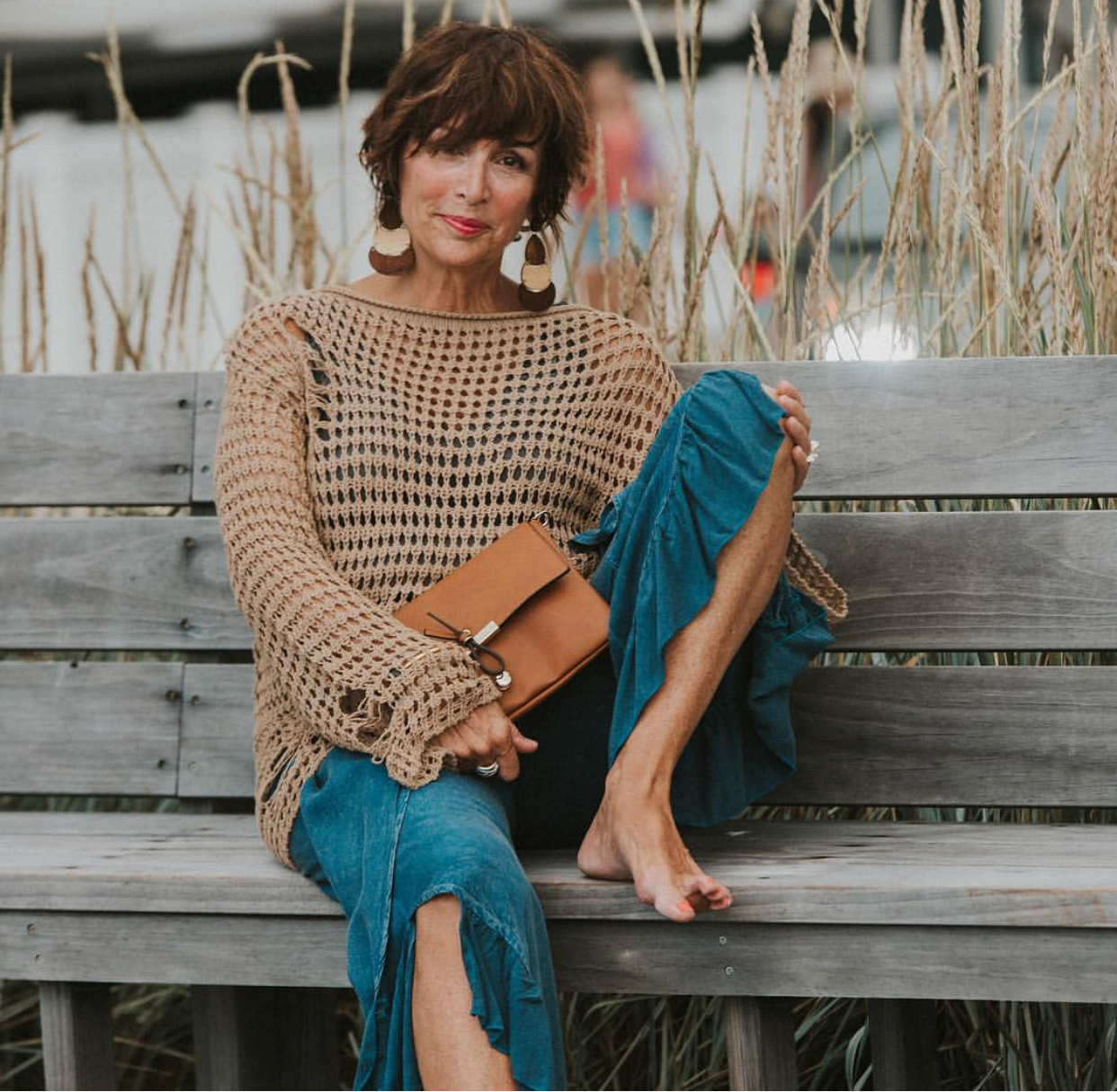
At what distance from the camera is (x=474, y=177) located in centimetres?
187

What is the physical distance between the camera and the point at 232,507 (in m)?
1.75

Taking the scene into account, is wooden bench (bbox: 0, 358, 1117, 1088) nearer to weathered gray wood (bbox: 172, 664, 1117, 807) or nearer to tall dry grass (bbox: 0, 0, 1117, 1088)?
weathered gray wood (bbox: 172, 664, 1117, 807)

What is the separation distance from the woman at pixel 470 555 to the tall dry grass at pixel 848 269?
0.26 metres

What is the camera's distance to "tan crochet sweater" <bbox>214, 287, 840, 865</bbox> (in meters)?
1.59

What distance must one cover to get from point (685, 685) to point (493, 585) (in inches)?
9.1

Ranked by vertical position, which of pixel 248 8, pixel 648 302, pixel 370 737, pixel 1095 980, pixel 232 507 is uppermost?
pixel 248 8

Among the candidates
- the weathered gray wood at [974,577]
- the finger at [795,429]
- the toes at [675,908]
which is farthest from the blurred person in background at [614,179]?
the toes at [675,908]

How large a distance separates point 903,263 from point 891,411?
0.74 feet

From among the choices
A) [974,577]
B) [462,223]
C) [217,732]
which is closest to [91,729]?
[217,732]

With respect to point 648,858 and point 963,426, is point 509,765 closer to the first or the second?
point 648,858

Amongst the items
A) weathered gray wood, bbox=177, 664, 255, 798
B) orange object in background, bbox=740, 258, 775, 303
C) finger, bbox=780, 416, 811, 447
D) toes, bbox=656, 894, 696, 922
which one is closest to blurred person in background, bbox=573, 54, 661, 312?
orange object in background, bbox=740, 258, 775, 303

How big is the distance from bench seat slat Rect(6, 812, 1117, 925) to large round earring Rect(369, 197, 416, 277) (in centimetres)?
71

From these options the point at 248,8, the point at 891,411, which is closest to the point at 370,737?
the point at 891,411

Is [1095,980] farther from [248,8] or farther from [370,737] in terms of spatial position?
[248,8]
